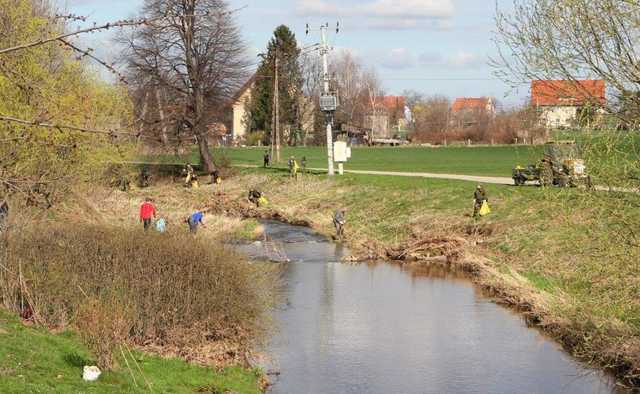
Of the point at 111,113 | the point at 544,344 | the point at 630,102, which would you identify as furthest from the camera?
the point at 111,113

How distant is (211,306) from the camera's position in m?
18.6

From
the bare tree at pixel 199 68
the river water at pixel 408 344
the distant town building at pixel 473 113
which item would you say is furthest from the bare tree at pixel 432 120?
the river water at pixel 408 344

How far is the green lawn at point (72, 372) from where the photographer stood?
14.1 m

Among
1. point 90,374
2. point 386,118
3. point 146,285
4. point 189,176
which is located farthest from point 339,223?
point 386,118

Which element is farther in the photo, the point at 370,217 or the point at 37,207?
the point at 370,217

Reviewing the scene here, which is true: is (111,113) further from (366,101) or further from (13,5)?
(366,101)

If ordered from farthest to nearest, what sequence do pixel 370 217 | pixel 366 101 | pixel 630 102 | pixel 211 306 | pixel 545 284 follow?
pixel 366 101 < pixel 370 217 < pixel 545 284 < pixel 211 306 < pixel 630 102

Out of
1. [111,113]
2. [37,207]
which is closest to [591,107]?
[37,207]

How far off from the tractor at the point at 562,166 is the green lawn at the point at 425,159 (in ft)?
130

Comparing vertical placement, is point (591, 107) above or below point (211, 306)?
above

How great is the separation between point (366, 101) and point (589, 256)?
133 m

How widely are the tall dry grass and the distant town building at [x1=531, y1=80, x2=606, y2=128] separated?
7.16m

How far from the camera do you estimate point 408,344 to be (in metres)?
21.7

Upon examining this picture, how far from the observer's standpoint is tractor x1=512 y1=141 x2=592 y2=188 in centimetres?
1573
